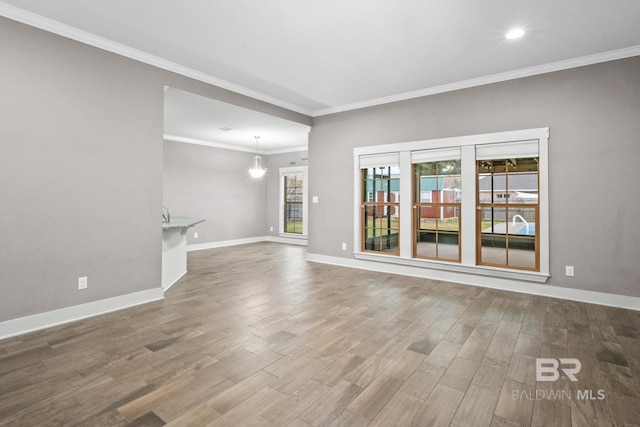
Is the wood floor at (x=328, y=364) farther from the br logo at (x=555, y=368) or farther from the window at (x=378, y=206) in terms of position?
the window at (x=378, y=206)

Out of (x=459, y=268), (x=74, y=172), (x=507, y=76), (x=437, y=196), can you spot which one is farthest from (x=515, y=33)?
(x=74, y=172)

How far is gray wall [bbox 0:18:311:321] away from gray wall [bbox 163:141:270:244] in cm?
392

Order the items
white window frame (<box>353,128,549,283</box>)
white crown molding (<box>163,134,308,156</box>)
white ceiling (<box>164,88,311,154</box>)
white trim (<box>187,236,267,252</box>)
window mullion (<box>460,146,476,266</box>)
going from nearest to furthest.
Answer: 1. white window frame (<box>353,128,549,283</box>)
2. window mullion (<box>460,146,476,266</box>)
3. white ceiling (<box>164,88,311,154</box>)
4. white crown molding (<box>163,134,308,156</box>)
5. white trim (<box>187,236,267,252</box>)

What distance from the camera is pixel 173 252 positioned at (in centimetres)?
461

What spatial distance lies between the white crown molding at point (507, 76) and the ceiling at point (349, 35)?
0.01 metres

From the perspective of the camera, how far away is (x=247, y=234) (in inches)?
358

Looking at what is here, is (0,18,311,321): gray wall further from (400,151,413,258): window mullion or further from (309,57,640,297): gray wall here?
(309,57,640,297): gray wall

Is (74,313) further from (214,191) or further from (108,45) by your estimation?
(214,191)

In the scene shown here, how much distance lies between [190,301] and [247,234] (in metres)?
5.41

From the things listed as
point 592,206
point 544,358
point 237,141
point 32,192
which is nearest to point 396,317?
point 544,358

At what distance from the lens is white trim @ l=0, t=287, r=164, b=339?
2.80 metres

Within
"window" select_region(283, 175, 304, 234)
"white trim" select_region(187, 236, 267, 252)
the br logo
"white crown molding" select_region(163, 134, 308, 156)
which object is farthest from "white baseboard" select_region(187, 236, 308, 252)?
the br logo

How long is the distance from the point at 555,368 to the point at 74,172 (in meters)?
4.49

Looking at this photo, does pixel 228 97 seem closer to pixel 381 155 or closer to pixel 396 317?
pixel 381 155
